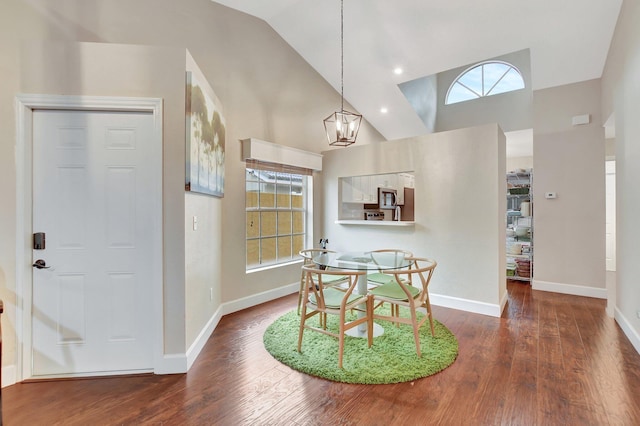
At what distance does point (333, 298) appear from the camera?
2.81m

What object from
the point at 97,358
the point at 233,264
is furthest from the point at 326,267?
the point at 97,358

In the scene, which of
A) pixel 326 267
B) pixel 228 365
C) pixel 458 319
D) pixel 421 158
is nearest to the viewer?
pixel 228 365

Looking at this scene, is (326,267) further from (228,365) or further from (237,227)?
(237,227)

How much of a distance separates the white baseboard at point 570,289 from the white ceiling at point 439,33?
10.2 ft

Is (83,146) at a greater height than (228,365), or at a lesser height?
greater

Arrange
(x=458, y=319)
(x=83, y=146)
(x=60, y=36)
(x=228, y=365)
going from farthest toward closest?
(x=458, y=319) → (x=60, y=36) → (x=228, y=365) → (x=83, y=146)

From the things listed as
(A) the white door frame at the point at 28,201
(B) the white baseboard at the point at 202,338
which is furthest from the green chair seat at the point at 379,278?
(A) the white door frame at the point at 28,201

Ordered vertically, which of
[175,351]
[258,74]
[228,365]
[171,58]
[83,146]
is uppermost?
[258,74]

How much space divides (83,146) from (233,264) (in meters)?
2.03

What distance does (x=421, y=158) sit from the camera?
4184mm

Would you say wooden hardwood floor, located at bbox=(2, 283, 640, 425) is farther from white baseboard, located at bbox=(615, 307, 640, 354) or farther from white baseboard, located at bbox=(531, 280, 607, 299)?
white baseboard, located at bbox=(531, 280, 607, 299)

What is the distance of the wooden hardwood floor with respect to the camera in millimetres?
1901

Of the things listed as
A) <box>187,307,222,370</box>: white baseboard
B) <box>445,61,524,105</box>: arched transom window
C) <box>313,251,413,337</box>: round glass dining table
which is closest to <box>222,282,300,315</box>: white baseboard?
<box>187,307,222,370</box>: white baseboard

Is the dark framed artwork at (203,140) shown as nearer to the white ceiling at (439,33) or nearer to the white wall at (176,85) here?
the white wall at (176,85)
